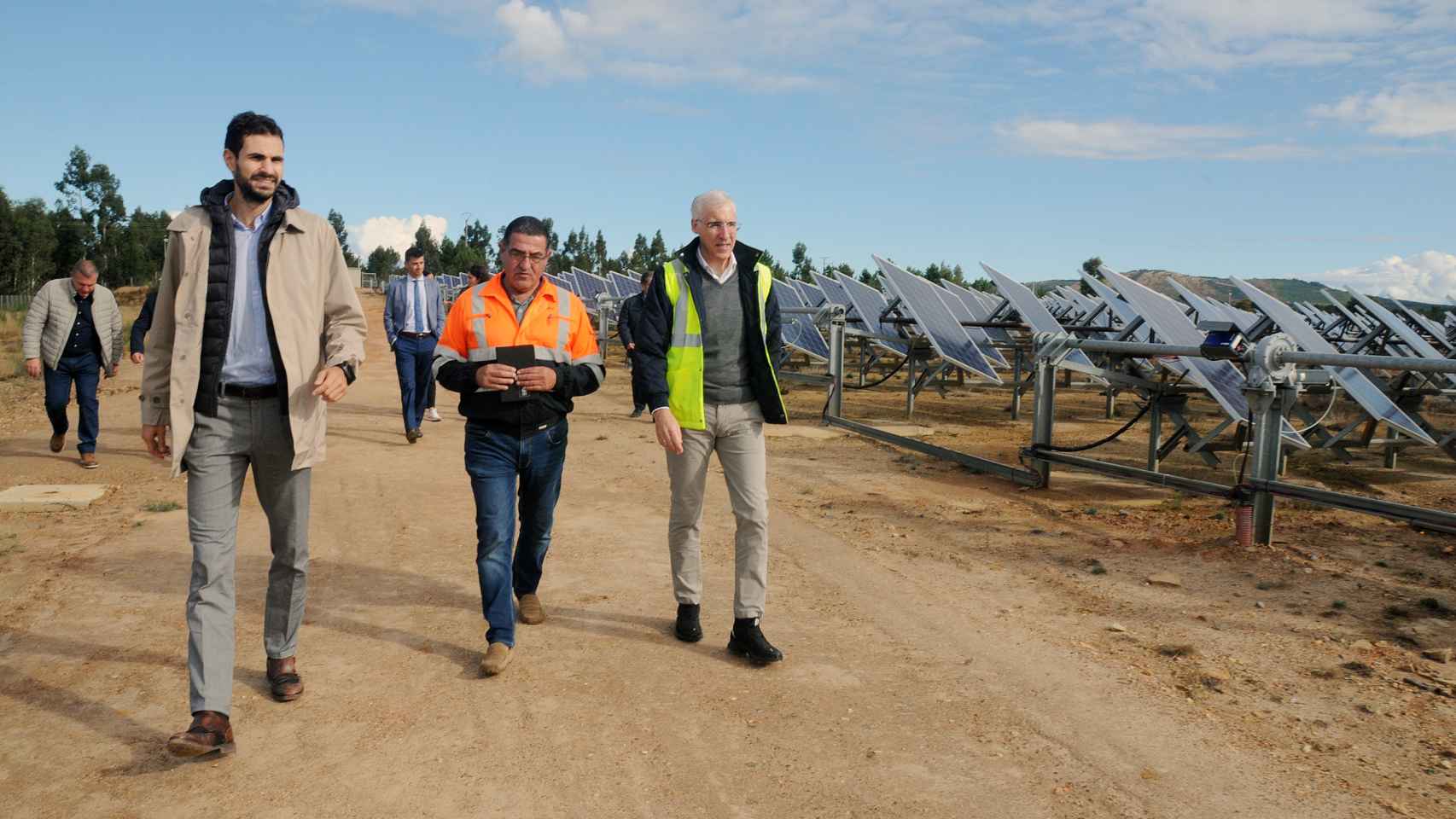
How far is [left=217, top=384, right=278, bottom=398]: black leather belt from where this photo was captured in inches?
132

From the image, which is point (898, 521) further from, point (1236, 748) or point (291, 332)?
point (291, 332)

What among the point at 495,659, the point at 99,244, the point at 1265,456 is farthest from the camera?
the point at 99,244

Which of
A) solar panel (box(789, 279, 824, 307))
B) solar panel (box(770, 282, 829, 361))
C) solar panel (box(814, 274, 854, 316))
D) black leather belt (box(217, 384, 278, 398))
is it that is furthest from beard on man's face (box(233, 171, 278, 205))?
solar panel (box(789, 279, 824, 307))

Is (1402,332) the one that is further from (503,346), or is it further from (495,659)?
(495,659)

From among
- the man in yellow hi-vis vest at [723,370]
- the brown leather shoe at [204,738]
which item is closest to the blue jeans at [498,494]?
the man in yellow hi-vis vest at [723,370]

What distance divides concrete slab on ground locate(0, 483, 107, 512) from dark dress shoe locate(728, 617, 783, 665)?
5192mm

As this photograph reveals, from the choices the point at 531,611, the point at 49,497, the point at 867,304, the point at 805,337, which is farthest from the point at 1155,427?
the point at 805,337

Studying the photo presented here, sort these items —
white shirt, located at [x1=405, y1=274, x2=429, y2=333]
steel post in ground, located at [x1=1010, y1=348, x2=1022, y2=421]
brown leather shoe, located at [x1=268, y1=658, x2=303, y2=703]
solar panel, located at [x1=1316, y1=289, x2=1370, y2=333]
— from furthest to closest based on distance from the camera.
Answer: solar panel, located at [x1=1316, y1=289, x2=1370, y2=333]
steel post in ground, located at [x1=1010, y1=348, x2=1022, y2=421]
white shirt, located at [x1=405, y1=274, x2=429, y2=333]
brown leather shoe, located at [x1=268, y1=658, x2=303, y2=703]

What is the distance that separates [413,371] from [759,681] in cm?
703

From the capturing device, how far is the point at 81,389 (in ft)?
27.9

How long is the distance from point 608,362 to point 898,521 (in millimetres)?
19619

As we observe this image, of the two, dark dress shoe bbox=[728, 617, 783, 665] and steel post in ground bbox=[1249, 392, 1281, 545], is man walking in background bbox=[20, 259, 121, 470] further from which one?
steel post in ground bbox=[1249, 392, 1281, 545]

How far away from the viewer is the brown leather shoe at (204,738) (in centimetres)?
309

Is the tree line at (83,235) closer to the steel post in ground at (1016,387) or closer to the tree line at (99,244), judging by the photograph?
the tree line at (99,244)
